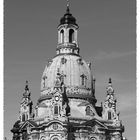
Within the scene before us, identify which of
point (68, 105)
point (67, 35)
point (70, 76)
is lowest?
point (68, 105)

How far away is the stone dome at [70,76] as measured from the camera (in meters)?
75.2

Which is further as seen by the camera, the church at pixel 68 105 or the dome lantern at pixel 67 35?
the dome lantern at pixel 67 35

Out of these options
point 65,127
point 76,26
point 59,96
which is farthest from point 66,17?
point 65,127

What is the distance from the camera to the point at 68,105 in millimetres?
72812

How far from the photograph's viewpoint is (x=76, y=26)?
81438mm

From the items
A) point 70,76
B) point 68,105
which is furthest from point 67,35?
point 68,105

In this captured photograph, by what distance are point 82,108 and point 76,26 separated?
1938 centimetres

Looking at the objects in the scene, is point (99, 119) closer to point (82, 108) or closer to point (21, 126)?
point (82, 108)

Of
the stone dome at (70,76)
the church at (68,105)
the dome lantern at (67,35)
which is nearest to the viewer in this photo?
the church at (68,105)

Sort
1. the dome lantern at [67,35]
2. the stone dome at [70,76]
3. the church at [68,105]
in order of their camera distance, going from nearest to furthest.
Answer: the church at [68,105], the stone dome at [70,76], the dome lantern at [67,35]

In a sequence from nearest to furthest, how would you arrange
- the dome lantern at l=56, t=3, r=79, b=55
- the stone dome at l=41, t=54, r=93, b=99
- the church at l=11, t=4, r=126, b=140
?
the church at l=11, t=4, r=126, b=140, the stone dome at l=41, t=54, r=93, b=99, the dome lantern at l=56, t=3, r=79, b=55

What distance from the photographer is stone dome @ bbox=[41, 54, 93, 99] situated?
7519 centimetres

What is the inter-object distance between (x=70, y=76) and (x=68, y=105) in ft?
21.7

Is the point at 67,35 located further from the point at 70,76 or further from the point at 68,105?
the point at 68,105
